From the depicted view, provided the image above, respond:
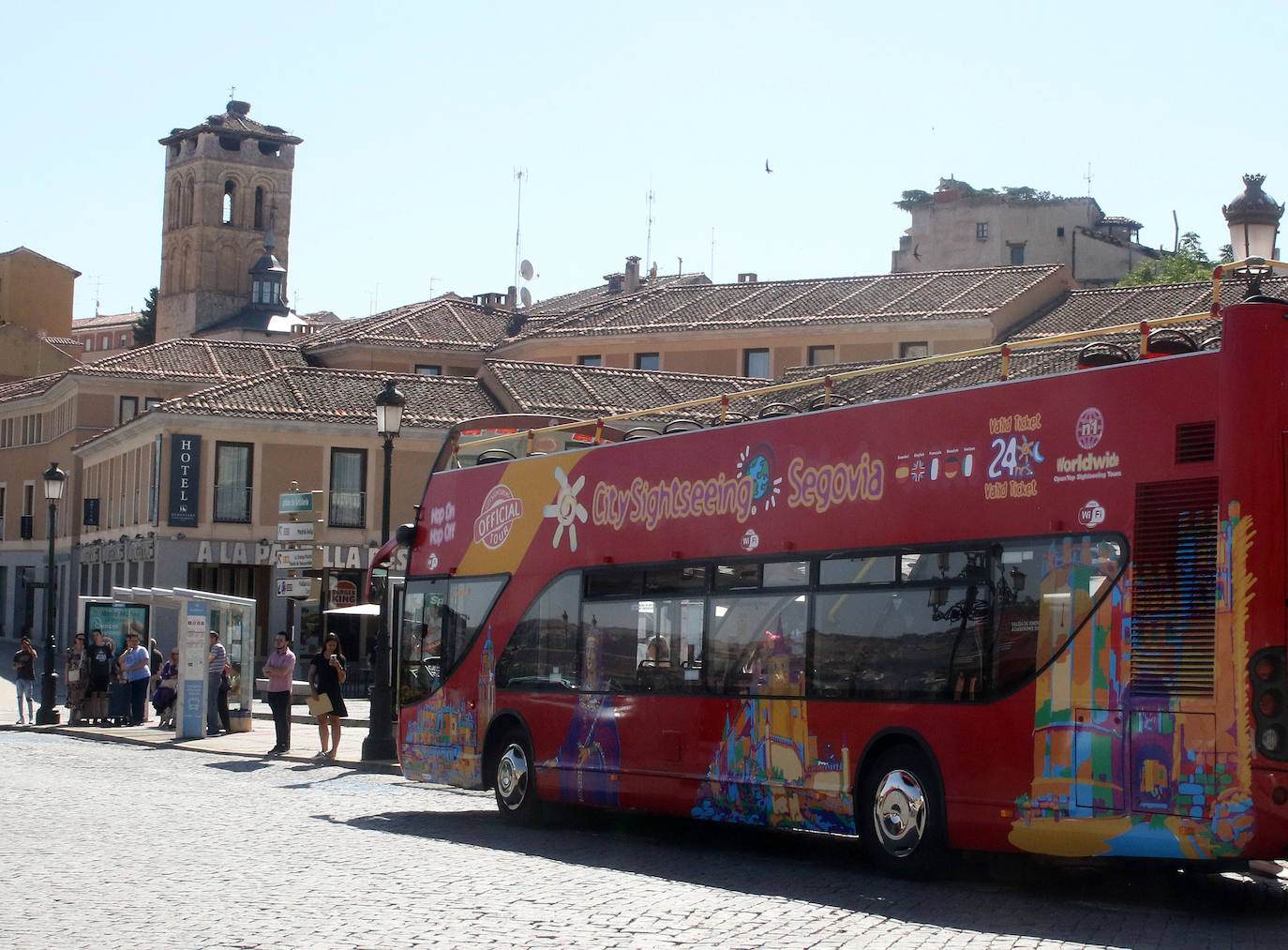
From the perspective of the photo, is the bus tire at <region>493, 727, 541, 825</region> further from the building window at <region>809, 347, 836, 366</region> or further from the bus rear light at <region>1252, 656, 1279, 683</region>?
the building window at <region>809, 347, 836, 366</region>

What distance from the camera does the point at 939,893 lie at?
10641 millimetres

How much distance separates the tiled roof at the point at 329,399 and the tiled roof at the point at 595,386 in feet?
3.80

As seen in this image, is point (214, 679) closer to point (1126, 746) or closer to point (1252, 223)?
point (1252, 223)

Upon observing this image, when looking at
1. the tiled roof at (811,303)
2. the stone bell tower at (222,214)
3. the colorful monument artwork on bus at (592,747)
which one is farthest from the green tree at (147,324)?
the colorful monument artwork on bus at (592,747)

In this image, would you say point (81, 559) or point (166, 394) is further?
point (166, 394)

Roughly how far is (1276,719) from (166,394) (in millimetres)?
59369

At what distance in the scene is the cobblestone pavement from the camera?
8.89m

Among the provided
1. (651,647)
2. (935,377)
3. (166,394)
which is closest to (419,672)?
(651,647)

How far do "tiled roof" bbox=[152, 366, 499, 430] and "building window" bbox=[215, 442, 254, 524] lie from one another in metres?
1.08

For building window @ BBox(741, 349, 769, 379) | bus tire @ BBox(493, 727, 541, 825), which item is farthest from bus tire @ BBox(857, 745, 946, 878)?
building window @ BBox(741, 349, 769, 379)

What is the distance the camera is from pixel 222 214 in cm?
12525

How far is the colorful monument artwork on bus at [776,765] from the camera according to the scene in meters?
11.9

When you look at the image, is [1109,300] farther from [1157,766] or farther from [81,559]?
[1157,766]

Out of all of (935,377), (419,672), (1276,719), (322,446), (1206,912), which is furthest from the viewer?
(322,446)
